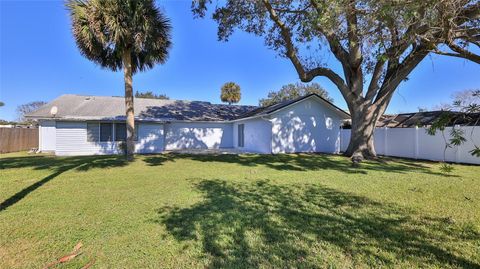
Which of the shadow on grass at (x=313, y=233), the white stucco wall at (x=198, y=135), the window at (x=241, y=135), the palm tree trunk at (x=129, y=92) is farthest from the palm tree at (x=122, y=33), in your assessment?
the window at (x=241, y=135)

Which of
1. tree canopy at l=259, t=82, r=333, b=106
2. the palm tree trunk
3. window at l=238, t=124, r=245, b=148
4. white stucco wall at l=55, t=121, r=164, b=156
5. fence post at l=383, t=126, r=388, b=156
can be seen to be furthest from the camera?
tree canopy at l=259, t=82, r=333, b=106

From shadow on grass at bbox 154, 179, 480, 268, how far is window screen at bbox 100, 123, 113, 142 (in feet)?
47.5

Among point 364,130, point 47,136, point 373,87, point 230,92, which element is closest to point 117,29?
point 47,136

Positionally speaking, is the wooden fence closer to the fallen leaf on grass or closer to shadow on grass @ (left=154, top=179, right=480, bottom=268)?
shadow on grass @ (left=154, top=179, right=480, bottom=268)

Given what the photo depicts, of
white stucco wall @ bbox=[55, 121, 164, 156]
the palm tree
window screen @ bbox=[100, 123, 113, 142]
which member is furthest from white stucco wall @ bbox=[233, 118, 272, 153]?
window screen @ bbox=[100, 123, 113, 142]

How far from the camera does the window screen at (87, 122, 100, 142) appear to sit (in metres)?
17.4

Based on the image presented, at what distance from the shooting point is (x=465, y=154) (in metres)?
12.1

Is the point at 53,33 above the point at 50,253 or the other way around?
above

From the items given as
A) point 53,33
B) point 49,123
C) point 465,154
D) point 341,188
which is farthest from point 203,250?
point 49,123

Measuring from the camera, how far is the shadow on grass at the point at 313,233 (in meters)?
3.23

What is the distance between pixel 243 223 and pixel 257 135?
14.6 meters

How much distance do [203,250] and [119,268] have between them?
1040mm

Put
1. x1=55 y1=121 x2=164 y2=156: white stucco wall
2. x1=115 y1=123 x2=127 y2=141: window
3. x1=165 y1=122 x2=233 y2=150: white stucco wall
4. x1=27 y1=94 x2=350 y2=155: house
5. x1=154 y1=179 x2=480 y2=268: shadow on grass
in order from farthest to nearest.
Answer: x1=165 y1=122 x2=233 y2=150: white stucco wall < x1=115 y1=123 x2=127 y2=141: window < x1=27 y1=94 x2=350 y2=155: house < x1=55 y1=121 x2=164 y2=156: white stucco wall < x1=154 y1=179 x2=480 y2=268: shadow on grass

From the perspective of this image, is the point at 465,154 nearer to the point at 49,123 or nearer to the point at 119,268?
the point at 119,268
